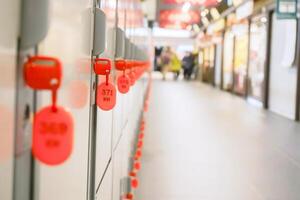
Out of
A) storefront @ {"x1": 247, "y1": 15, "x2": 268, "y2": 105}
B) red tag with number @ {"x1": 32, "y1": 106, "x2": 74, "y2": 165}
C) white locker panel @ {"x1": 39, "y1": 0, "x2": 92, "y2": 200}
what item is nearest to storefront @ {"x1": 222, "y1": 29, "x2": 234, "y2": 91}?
storefront @ {"x1": 247, "y1": 15, "x2": 268, "y2": 105}

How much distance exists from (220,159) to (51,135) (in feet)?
15.3

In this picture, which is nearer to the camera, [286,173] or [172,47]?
[286,173]

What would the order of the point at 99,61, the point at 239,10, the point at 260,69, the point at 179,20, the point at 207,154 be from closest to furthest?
the point at 99,61 < the point at 207,154 < the point at 260,69 < the point at 239,10 < the point at 179,20

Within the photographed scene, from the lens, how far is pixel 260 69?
12.5 metres

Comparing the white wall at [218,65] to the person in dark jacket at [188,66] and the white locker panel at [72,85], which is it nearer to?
the person in dark jacket at [188,66]

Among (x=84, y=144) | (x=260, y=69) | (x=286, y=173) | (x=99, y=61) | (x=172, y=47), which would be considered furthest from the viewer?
(x=172, y=47)

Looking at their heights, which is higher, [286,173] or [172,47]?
[172,47]

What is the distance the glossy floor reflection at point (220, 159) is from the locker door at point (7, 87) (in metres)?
3.19

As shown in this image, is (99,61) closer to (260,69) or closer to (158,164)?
(158,164)

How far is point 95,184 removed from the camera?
1.55 m

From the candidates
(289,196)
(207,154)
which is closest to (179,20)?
(207,154)

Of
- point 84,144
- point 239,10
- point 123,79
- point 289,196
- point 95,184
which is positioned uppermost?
A: point 239,10

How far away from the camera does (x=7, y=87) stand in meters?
0.68

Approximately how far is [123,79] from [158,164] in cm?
277
